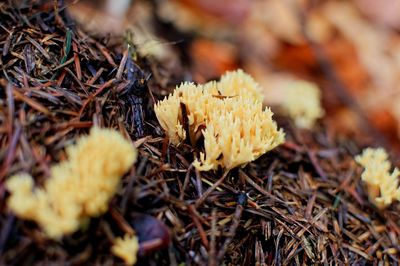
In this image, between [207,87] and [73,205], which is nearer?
[73,205]

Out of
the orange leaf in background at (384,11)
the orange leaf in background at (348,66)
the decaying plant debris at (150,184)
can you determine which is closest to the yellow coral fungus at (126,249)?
the decaying plant debris at (150,184)

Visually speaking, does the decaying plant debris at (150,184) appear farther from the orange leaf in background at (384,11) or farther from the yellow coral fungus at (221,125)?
the orange leaf in background at (384,11)

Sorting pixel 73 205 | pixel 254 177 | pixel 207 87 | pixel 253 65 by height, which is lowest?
pixel 253 65

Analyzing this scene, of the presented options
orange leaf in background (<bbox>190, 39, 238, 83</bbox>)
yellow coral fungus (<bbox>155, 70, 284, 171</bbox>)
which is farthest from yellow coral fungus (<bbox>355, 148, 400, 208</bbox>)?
orange leaf in background (<bbox>190, 39, 238, 83</bbox>)

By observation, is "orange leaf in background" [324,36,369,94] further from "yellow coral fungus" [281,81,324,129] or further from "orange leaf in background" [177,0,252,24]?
"yellow coral fungus" [281,81,324,129]

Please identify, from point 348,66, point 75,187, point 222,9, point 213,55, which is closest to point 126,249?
point 75,187

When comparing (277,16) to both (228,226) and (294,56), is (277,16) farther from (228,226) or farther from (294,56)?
(228,226)

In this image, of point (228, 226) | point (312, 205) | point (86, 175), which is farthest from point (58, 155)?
point (312, 205)
